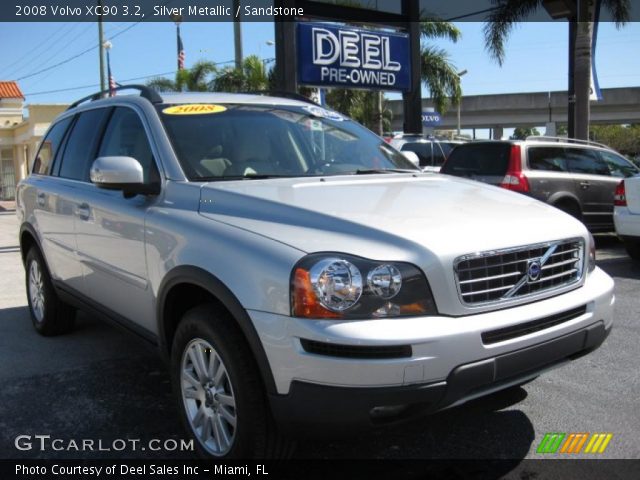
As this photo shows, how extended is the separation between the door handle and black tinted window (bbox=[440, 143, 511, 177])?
258 inches

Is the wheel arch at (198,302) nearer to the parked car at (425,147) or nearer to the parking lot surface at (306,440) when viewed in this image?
the parking lot surface at (306,440)

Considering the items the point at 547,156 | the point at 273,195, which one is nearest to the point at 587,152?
the point at 547,156

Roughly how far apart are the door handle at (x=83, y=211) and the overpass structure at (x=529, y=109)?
137ft

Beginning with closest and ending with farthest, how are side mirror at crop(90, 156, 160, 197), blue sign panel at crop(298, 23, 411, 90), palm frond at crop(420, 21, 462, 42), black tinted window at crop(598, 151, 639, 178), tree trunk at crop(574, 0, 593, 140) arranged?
1. side mirror at crop(90, 156, 160, 197)
2. black tinted window at crop(598, 151, 639, 178)
3. blue sign panel at crop(298, 23, 411, 90)
4. tree trunk at crop(574, 0, 593, 140)
5. palm frond at crop(420, 21, 462, 42)

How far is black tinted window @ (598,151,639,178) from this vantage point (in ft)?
33.7

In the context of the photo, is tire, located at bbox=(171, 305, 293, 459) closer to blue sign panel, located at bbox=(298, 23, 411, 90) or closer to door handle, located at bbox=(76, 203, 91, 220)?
door handle, located at bbox=(76, 203, 91, 220)

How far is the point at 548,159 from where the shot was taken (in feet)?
31.1

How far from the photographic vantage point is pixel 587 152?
10.1 meters

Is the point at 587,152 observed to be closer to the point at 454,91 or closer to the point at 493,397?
the point at 493,397

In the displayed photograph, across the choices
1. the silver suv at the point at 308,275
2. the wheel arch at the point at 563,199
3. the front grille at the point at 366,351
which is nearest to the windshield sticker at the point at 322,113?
the silver suv at the point at 308,275

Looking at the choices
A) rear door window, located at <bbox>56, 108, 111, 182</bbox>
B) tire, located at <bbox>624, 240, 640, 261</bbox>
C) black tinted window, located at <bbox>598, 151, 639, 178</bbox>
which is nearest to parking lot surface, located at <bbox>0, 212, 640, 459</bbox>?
rear door window, located at <bbox>56, 108, 111, 182</bbox>

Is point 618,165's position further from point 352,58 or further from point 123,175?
point 123,175

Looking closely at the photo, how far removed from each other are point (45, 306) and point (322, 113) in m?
2.80

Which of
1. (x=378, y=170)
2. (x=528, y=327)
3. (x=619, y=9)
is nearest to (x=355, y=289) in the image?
(x=528, y=327)
